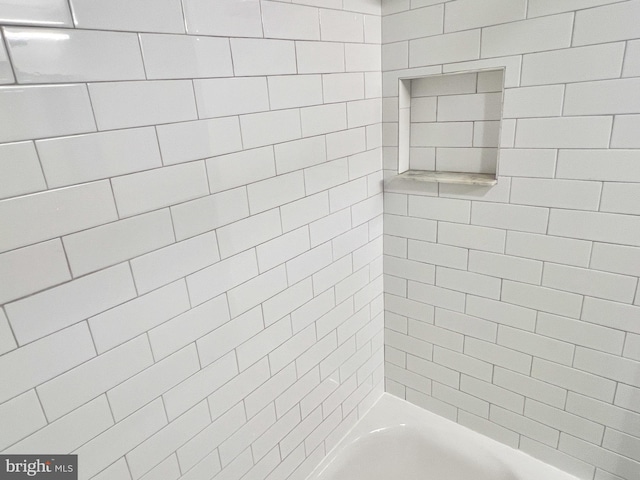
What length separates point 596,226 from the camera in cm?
125

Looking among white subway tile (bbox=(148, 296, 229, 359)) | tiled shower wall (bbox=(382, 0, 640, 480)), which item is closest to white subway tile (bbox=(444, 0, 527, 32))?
tiled shower wall (bbox=(382, 0, 640, 480))

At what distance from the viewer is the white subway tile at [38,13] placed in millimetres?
651

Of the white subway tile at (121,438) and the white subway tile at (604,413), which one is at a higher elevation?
the white subway tile at (121,438)

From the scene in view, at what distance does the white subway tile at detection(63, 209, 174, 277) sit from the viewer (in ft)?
2.56

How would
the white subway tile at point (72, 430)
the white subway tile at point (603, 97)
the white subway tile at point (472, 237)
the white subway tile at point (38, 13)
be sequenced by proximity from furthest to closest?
the white subway tile at point (472, 237)
the white subway tile at point (603, 97)
the white subway tile at point (72, 430)
the white subway tile at point (38, 13)

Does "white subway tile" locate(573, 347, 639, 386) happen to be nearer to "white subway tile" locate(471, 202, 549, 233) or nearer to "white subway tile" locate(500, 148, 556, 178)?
"white subway tile" locate(471, 202, 549, 233)

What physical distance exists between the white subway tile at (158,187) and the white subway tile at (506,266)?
3.58 ft

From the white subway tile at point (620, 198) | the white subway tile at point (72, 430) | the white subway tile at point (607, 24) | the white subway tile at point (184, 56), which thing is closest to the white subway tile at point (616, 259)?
the white subway tile at point (620, 198)

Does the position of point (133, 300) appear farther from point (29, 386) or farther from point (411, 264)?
point (411, 264)

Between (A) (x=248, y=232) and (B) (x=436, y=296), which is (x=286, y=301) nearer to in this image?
(A) (x=248, y=232)

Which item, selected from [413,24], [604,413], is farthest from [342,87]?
[604,413]

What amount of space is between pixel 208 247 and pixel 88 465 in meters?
0.56

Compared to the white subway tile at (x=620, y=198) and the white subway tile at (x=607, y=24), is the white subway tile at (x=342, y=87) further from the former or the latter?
the white subway tile at (x=620, y=198)

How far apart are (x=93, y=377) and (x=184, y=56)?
754mm
